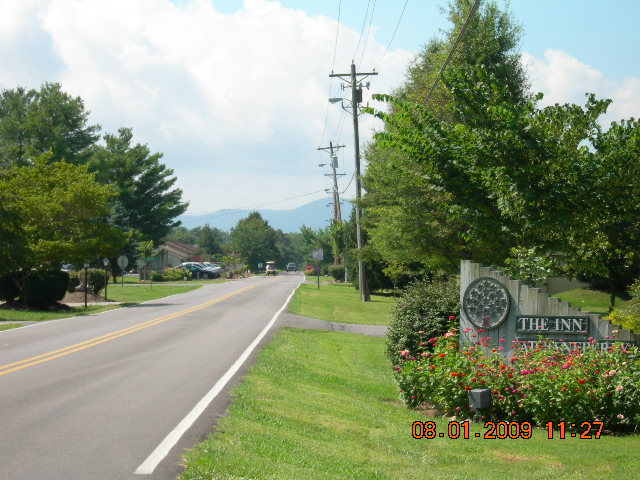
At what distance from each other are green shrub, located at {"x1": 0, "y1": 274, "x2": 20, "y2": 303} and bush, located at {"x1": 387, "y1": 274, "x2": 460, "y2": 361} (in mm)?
23825

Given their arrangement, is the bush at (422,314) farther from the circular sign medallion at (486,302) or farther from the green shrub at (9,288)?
the green shrub at (9,288)

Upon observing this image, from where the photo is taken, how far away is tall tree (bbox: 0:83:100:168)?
227 ft

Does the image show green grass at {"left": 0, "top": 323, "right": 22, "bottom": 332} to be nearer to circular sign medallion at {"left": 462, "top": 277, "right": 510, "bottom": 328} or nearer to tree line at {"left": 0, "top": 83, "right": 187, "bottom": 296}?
tree line at {"left": 0, "top": 83, "right": 187, "bottom": 296}

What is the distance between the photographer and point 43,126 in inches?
2778

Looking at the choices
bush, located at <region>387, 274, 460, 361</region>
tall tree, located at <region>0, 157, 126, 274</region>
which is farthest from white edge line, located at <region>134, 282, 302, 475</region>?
tall tree, located at <region>0, 157, 126, 274</region>

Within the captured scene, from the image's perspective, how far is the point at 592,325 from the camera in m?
10.8

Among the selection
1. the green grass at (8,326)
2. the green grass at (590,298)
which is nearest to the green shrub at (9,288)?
the green grass at (8,326)

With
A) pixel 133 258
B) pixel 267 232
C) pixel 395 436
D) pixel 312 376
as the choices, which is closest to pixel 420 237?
pixel 312 376

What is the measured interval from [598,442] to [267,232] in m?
127

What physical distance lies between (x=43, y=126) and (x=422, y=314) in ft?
210

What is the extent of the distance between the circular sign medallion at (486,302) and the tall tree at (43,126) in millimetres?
62415

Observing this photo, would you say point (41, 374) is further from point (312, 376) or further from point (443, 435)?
point (443, 435)

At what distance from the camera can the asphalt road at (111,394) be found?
23.4ft

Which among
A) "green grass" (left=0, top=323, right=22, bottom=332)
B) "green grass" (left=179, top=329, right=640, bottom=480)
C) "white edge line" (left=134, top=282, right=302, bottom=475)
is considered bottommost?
"green grass" (left=179, top=329, right=640, bottom=480)
